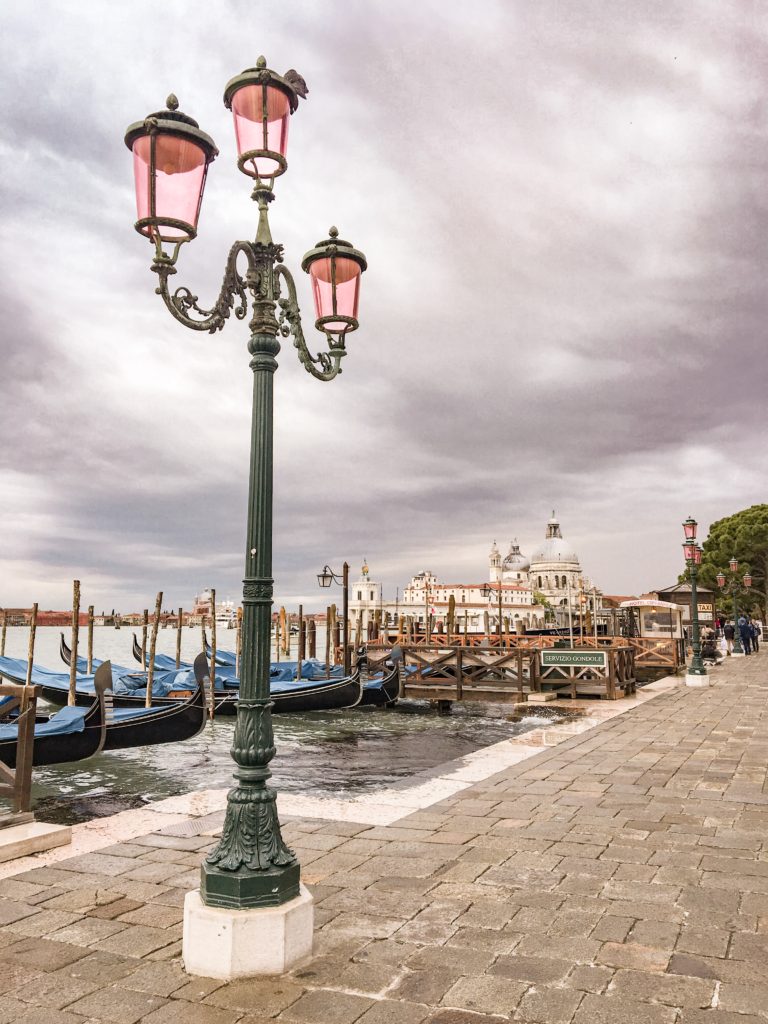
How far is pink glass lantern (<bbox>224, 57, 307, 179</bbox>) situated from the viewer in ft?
12.6

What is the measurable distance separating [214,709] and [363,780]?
388 inches

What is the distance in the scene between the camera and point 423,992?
3236mm

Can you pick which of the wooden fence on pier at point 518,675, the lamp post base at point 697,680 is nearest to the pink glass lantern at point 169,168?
the wooden fence on pier at point 518,675

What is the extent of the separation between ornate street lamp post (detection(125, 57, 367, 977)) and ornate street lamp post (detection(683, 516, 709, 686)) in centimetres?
1753

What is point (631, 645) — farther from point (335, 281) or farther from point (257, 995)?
point (257, 995)

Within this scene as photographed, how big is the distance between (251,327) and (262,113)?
1.06 metres

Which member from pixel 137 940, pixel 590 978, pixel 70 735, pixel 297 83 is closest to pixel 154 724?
pixel 70 735

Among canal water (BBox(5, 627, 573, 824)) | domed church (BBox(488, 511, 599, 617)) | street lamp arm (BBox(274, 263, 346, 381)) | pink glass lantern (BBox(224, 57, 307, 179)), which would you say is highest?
domed church (BBox(488, 511, 599, 617))

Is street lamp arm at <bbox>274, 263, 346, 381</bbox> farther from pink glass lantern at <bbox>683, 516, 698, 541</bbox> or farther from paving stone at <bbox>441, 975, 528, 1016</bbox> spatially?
pink glass lantern at <bbox>683, 516, 698, 541</bbox>

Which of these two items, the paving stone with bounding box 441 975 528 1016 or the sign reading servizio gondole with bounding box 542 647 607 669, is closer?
the paving stone with bounding box 441 975 528 1016

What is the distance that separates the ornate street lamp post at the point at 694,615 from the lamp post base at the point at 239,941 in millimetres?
17743

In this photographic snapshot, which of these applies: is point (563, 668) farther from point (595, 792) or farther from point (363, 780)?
point (595, 792)

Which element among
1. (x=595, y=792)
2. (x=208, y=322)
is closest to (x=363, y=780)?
(x=595, y=792)

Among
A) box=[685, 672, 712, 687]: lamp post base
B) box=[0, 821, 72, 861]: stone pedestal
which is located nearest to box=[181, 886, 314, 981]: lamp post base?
box=[0, 821, 72, 861]: stone pedestal
